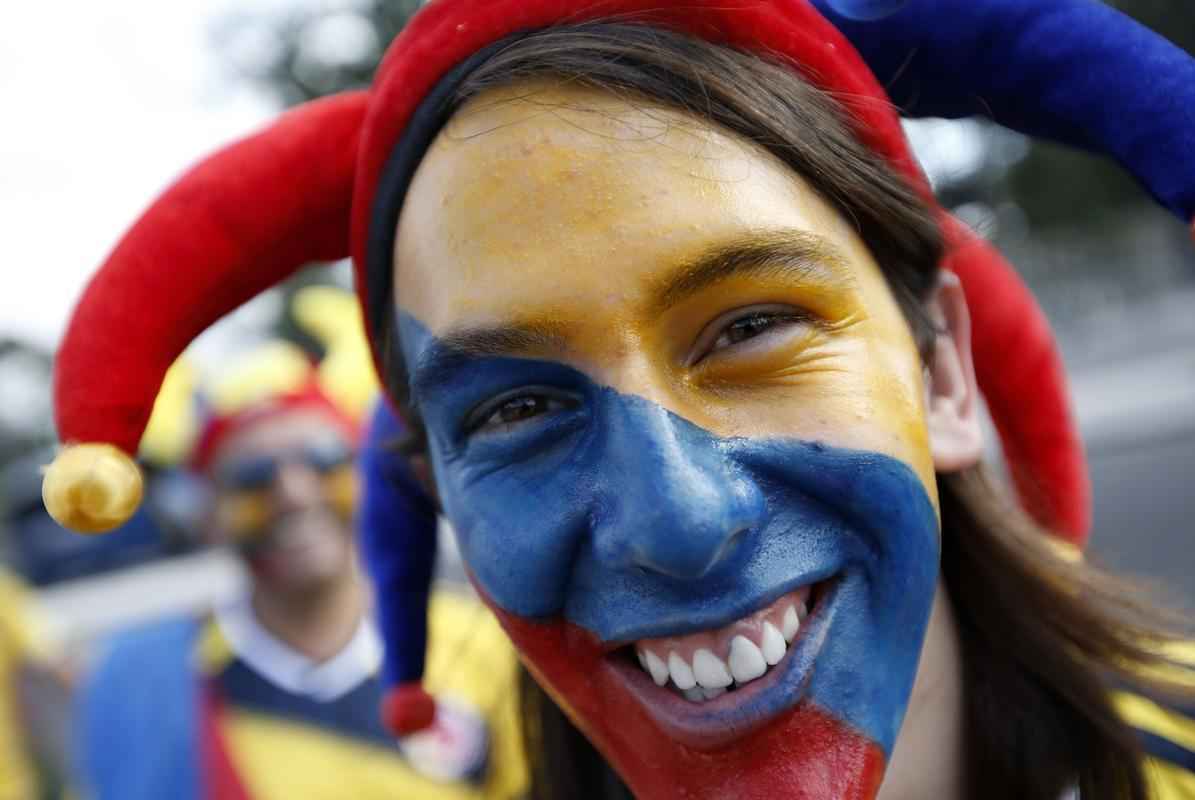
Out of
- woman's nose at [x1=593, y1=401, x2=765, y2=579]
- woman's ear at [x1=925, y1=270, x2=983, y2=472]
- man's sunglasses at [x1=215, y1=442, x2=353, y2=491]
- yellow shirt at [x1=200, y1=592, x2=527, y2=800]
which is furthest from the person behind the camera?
man's sunglasses at [x1=215, y1=442, x2=353, y2=491]

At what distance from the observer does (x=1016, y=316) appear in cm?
183

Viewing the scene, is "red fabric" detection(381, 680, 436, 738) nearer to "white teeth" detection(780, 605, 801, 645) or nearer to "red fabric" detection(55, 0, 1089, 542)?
"red fabric" detection(55, 0, 1089, 542)

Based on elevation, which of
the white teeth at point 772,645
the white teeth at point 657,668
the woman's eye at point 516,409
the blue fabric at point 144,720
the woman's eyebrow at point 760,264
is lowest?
the blue fabric at point 144,720

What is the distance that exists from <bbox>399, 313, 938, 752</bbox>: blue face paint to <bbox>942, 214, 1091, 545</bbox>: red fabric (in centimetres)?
66

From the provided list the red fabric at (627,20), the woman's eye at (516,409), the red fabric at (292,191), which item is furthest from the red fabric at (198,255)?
the woman's eye at (516,409)

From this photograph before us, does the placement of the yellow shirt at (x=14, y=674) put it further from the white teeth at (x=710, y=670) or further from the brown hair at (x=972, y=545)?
the white teeth at (x=710, y=670)

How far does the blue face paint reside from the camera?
44.9 inches

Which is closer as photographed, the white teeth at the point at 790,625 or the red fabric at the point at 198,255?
the white teeth at the point at 790,625

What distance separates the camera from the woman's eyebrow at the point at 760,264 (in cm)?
121

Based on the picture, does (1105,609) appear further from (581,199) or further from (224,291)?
(224,291)

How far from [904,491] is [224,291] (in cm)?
94

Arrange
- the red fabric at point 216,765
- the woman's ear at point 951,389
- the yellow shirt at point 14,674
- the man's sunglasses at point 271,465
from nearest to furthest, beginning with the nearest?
the woman's ear at point 951,389, the red fabric at point 216,765, the man's sunglasses at point 271,465, the yellow shirt at point 14,674

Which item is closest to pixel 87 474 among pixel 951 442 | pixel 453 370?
pixel 453 370

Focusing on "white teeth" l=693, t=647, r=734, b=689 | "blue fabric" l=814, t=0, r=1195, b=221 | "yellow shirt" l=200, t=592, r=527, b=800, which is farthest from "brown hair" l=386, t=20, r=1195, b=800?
"yellow shirt" l=200, t=592, r=527, b=800
